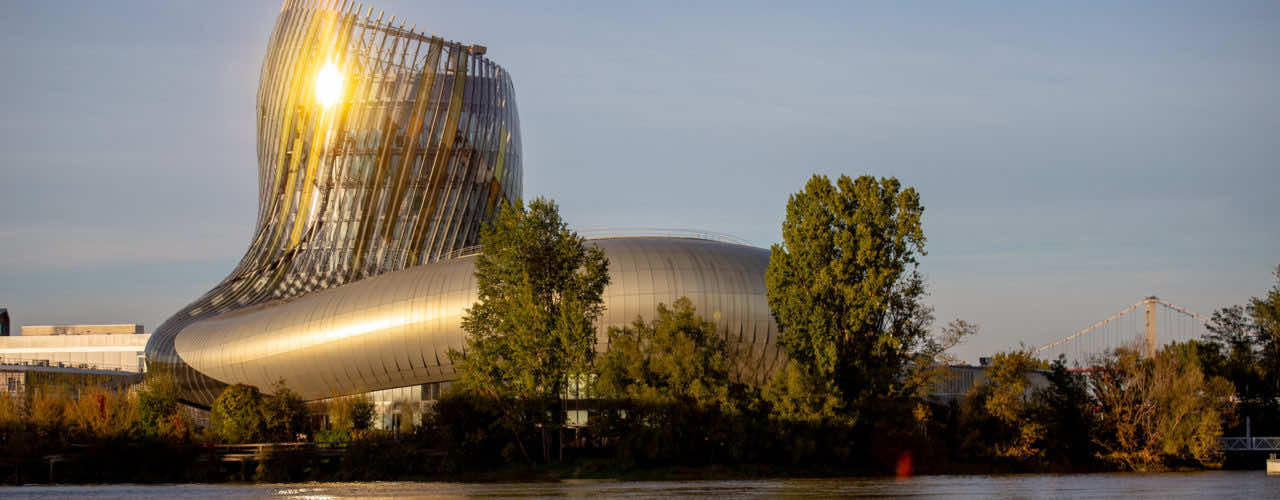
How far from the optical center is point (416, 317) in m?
74.1

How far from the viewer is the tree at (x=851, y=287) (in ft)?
185

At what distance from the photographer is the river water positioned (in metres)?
41.3

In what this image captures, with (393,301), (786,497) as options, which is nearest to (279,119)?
(393,301)

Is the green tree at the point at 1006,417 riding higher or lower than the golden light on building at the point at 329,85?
lower

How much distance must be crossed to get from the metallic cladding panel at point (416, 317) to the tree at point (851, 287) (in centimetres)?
751

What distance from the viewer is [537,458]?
58.6 metres

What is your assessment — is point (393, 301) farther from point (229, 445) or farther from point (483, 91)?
point (483, 91)

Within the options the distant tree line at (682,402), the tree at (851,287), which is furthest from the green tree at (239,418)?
the tree at (851,287)

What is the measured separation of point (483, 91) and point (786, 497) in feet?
204

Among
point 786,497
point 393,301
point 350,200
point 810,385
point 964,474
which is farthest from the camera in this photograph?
point 350,200

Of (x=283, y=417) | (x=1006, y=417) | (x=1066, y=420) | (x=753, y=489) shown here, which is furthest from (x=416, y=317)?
(x=753, y=489)

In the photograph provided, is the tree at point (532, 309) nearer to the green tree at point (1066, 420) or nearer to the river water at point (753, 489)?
the river water at point (753, 489)

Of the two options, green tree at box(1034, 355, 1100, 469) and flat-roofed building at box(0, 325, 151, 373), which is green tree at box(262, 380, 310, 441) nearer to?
green tree at box(1034, 355, 1100, 469)

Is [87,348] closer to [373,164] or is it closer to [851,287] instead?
[373,164]
